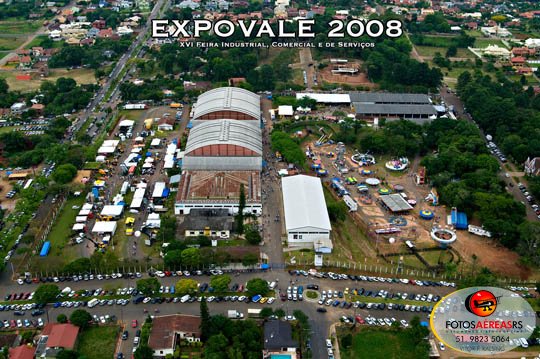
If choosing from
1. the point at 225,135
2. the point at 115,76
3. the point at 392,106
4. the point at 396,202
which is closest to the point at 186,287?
the point at 225,135

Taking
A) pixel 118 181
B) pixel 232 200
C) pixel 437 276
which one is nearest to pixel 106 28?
pixel 118 181

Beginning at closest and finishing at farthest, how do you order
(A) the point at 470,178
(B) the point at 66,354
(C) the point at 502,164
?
(B) the point at 66,354, (A) the point at 470,178, (C) the point at 502,164

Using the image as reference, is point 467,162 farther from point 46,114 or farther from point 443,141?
point 46,114

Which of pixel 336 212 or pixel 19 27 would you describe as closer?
pixel 336 212

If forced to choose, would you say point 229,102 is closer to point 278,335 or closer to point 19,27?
point 278,335

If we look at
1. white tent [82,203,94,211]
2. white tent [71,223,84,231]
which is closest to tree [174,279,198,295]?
white tent [71,223,84,231]

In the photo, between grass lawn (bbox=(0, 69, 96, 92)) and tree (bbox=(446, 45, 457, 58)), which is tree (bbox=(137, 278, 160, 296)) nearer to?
grass lawn (bbox=(0, 69, 96, 92))

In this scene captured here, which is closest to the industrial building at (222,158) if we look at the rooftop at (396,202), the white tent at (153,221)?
the white tent at (153,221)
